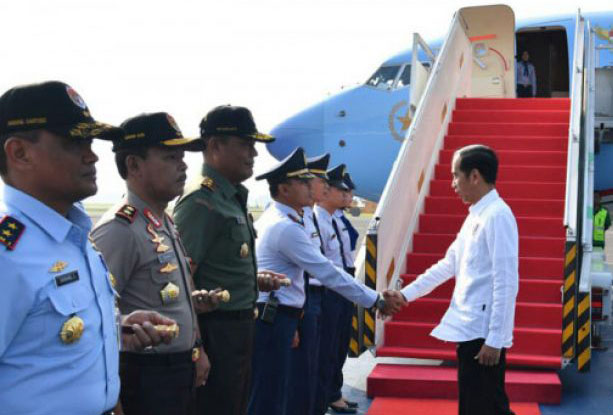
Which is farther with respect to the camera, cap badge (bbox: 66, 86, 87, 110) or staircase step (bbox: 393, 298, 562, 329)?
staircase step (bbox: 393, 298, 562, 329)

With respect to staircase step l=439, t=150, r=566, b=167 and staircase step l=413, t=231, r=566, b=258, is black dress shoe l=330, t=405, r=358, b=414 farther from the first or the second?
A: staircase step l=439, t=150, r=566, b=167

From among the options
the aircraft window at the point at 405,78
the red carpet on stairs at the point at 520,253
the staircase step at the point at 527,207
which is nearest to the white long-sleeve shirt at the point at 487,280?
the red carpet on stairs at the point at 520,253

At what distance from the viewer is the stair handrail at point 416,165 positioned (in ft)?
21.7

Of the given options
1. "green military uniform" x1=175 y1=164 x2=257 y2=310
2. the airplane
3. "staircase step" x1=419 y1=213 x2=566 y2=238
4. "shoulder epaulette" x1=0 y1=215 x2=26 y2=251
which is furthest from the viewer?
the airplane

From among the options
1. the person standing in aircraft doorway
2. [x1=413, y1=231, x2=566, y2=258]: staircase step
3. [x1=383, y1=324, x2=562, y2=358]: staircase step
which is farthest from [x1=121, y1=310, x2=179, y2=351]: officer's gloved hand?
the person standing in aircraft doorway

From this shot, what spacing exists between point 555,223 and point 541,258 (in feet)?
1.67

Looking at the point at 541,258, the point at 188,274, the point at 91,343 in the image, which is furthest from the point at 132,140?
the point at 541,258

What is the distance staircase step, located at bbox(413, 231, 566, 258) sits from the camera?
7074mm

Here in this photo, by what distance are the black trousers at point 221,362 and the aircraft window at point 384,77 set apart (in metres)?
8.98

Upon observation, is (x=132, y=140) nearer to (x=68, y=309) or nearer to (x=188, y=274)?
(x=188, y=274)

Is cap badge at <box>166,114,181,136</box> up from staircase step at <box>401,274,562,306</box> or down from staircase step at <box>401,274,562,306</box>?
up

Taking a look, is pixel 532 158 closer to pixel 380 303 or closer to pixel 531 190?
pixel 531 190

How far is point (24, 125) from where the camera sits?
6.38ft

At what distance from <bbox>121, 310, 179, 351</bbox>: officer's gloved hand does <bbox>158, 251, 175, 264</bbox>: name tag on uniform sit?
558 mm
